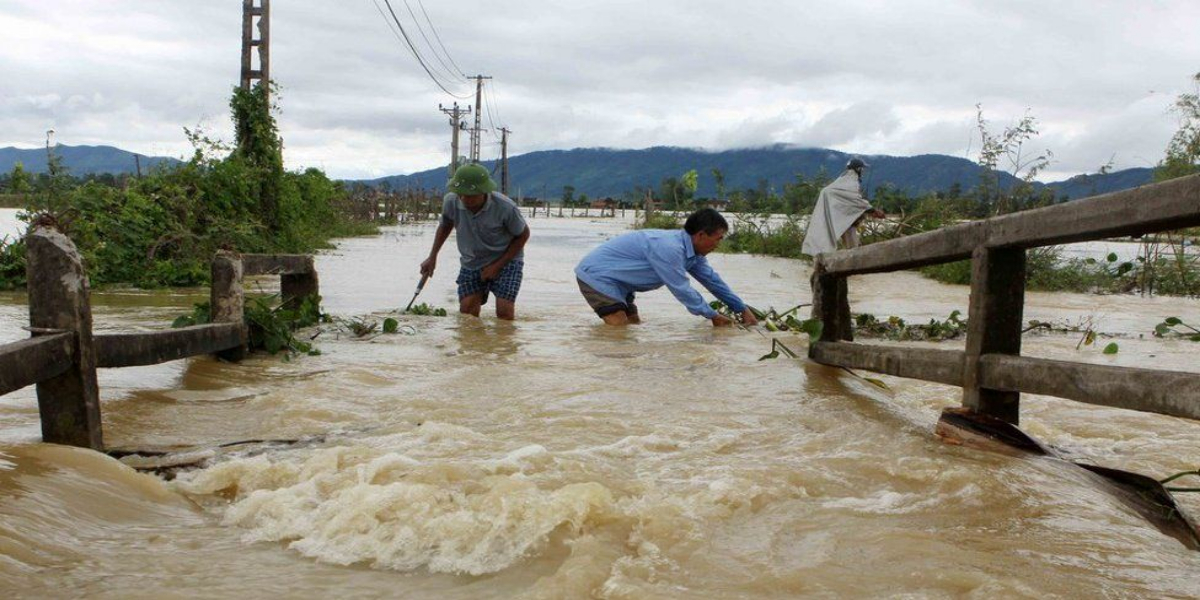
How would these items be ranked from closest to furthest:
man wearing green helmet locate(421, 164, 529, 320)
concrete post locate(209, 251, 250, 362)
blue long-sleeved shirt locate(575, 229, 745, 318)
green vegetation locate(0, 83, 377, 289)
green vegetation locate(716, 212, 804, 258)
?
concrete post locate(209, 251, 250, 362) → blue long-sleeved shirt locate(575, 229, 745, 318) → man wearing green helmet locate(421, 164, 529, 320) → green vegetation locate(0, 83, 377, 289) → green vegetation locate(716, 212, 804, 258)

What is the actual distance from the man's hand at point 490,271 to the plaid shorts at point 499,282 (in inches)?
3.5

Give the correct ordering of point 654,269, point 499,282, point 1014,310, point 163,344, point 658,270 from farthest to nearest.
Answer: point 499,282 → point 654,269 → point 658,270 → point 163,344 → point 1014,310

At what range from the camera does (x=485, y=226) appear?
769 centimetres

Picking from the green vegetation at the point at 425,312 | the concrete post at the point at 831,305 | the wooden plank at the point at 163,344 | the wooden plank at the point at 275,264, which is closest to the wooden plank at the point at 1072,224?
the concrete post at the point at 831,305

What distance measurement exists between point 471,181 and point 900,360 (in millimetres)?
4052

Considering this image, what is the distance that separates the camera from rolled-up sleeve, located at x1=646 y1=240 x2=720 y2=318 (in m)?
6.89

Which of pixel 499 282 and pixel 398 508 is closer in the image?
pixel 398 508

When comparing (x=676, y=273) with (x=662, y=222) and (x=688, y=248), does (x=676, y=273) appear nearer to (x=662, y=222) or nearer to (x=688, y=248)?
(x=688, y=248)

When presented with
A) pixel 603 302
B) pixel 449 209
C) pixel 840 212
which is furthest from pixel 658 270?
pixel 840 212

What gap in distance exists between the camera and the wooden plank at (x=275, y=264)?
5770mm

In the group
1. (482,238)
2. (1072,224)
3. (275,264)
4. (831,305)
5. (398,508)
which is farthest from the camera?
(482,238)

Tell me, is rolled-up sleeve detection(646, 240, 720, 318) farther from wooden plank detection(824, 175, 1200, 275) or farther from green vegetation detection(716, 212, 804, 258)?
green vegetation detection(716, 212, 804, 258)

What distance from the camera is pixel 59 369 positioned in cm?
298

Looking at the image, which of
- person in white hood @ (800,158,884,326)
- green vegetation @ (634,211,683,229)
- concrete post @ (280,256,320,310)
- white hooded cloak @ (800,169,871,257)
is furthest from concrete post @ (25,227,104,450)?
green vegetation @ (634,211,683,229)
